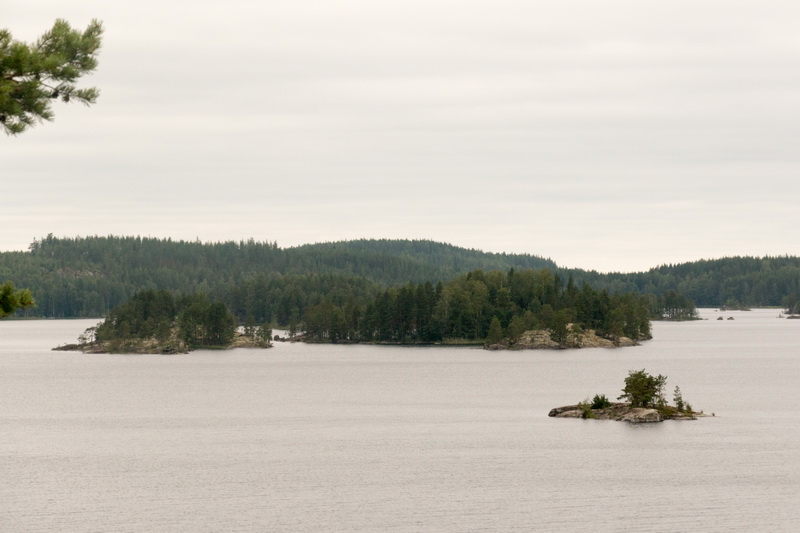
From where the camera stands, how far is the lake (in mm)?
66562

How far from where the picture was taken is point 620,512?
2662 inches

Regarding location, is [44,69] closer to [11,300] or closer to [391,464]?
[11,300]

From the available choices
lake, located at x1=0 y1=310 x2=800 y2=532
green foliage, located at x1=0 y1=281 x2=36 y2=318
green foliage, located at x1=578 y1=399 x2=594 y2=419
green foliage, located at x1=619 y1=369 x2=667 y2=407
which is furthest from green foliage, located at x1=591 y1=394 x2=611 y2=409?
green foliage, located at x1=0 y1=281 x2=36 y2=318

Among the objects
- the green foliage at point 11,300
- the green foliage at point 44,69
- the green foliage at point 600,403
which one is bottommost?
the green foliage at point 600,403

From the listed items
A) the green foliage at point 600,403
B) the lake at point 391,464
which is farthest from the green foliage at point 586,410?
the lake at point 391,464

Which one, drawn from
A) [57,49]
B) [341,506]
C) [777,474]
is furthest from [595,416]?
[57,49]

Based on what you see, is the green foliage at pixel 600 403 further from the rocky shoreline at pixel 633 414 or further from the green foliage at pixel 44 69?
the green foliage at pixel 44 69

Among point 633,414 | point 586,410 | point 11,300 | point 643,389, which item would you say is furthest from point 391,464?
point 11,300

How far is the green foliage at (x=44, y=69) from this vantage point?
30.7 metres

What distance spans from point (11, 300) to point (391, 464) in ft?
187

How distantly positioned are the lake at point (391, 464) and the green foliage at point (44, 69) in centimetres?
3747

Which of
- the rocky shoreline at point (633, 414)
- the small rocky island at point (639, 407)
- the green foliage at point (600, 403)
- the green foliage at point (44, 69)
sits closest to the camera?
the green foliage at point (44, 69)

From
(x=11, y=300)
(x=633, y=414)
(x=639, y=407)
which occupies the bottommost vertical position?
(x=633, y=414)

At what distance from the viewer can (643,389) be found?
101 meters
